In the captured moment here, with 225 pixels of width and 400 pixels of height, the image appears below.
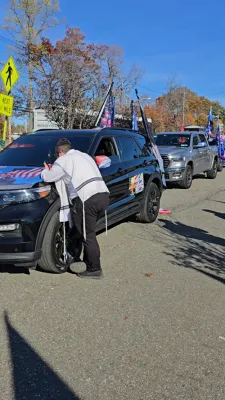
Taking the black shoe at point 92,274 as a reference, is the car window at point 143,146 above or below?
above

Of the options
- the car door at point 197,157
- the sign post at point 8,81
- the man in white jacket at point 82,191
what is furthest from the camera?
the car door at point 197,157

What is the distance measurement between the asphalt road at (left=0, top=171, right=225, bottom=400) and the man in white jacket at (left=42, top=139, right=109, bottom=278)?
39cm

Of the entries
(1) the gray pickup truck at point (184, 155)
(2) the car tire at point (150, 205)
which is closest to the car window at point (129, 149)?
(2) the car tire at point (150, 205)

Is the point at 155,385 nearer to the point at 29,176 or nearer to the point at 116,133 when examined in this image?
the point at 29,176

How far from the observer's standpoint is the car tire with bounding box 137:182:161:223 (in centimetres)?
757

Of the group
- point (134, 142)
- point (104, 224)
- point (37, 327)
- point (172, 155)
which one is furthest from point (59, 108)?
point (37, 327)

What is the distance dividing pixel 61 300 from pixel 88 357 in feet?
3.81

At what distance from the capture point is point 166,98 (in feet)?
219

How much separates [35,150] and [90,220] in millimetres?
1641

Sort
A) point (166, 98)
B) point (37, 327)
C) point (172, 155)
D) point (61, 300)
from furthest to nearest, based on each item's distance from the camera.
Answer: point (166, 98), point (172, 155), point (61, 300), point (37, 327)

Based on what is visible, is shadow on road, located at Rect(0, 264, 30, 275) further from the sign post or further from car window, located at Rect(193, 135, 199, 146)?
car window, located at Rect(193, 135, 199, 146)

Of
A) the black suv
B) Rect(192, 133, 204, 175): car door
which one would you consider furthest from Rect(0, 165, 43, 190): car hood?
Rect(192, 133, 204, 175): car door

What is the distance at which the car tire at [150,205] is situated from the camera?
7566mm

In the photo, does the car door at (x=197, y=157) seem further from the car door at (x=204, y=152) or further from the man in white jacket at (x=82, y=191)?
the man in white jacket at (x=82, y=191)
